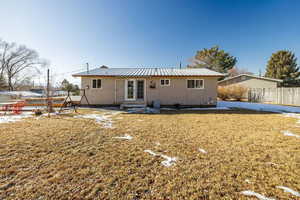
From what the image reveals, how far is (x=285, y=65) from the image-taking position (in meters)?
23.0

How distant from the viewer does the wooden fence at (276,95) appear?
11641 mm

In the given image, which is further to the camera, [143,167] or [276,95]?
[276,95]

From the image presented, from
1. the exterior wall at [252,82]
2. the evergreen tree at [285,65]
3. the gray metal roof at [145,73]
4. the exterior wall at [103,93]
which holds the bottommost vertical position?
the exterior wall at [103,93]

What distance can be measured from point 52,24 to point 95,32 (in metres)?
3.26

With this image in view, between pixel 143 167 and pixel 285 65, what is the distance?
111 feet

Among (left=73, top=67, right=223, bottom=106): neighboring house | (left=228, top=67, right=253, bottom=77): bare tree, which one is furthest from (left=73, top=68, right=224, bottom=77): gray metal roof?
(left=228, top=67, right=253, bottom=77): bare tree

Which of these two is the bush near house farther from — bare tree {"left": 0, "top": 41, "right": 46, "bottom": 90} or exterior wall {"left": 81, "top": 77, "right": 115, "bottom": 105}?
bare tree {"left": 0, "top": 41, "right": 46, "bottom": 90}

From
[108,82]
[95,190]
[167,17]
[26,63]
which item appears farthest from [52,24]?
[26,63]

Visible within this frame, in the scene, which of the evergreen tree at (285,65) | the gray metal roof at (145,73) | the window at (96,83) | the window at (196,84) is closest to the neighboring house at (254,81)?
the evergreen tree at (285,65)

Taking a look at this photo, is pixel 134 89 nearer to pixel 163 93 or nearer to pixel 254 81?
pixel 163 93

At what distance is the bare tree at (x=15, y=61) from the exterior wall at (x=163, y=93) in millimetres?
29168

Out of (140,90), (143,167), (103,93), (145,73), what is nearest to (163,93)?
(140,90)

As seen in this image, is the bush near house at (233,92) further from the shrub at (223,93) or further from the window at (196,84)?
the window at (196,84)

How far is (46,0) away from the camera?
790 centimetres
